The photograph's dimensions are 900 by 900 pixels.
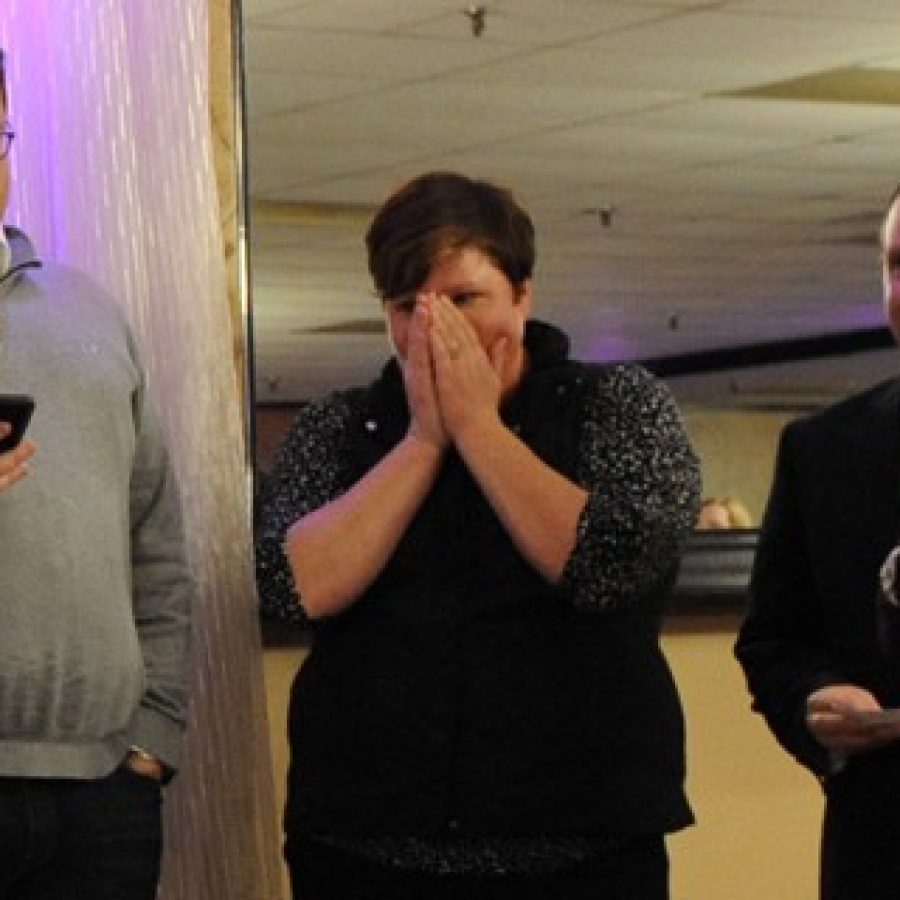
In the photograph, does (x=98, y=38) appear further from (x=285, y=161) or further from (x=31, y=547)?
(x=285, y=161)

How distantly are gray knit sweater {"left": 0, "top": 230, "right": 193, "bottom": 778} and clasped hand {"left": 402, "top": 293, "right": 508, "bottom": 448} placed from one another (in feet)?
0.86

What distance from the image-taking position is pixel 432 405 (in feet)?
7.23

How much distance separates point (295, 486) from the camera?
2305 millimetres

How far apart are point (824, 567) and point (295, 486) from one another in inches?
21.3

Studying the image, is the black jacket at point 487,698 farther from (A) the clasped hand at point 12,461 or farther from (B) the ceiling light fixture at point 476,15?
(B) the ceiling light fixture at point 476,15

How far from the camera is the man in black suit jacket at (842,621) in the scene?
2025mm

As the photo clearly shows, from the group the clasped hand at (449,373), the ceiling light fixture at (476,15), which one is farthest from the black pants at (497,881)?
the ceiling light fixture at (476,15)

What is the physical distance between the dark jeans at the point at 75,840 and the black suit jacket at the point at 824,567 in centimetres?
60

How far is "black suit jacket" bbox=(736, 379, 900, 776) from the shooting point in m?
2.08

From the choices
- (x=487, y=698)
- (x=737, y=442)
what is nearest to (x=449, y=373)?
(x=487, y=698)

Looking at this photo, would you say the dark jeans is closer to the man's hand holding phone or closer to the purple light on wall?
the man's hand holding phone

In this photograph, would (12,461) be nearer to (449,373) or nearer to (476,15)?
(449,373)

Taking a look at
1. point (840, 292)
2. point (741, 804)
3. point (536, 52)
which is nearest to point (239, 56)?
point (741, 804)

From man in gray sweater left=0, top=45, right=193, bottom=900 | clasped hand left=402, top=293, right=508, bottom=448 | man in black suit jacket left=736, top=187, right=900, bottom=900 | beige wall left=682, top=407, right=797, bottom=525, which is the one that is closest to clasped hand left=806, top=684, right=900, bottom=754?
man in black suit jacket left=736, top=187, right=900, bottom=900
